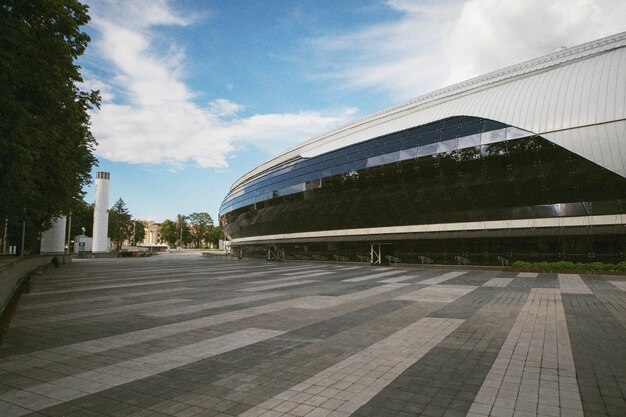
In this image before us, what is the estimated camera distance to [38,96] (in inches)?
469

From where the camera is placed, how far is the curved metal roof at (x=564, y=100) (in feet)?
86.1

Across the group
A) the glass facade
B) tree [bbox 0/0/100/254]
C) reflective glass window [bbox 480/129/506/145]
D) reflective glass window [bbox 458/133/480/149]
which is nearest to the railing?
the glass facade

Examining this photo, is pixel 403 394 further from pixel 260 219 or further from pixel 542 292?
pixel 260 219

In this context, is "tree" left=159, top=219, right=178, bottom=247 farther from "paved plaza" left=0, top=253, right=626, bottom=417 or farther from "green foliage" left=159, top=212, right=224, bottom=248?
"paved plaza" left=0, top=253, right=626, bottom=417

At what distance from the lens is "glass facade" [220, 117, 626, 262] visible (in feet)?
91.1

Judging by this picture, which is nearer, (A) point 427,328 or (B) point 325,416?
(B) point 325,416

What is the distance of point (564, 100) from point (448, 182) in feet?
34.2

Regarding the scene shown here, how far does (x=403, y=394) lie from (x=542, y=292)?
542 inches

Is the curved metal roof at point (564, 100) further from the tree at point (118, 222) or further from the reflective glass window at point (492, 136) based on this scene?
the tree at point (118, 222)

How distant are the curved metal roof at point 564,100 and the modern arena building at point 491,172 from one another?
0.27ft

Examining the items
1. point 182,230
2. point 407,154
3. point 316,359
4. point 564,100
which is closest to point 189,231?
point 182,230

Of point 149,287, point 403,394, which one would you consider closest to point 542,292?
point 403,394

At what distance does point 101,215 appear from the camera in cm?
7531

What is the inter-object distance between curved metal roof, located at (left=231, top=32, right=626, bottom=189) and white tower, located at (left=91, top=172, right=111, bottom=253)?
6311 centimetres
